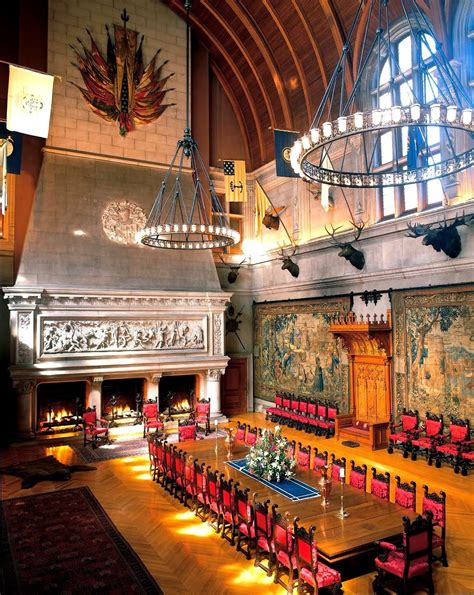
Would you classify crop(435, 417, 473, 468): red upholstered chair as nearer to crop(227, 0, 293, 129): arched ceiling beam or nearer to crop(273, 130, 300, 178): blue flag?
crop(273, 130, 300, 178): blue flag

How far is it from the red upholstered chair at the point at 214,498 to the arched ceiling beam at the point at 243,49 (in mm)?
14902

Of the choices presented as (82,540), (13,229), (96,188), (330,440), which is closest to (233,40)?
(96,188)

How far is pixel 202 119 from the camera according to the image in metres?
19.6

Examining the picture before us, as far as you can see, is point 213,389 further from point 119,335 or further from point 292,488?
point 292,488

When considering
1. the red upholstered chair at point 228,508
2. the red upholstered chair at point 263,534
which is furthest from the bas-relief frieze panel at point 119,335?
the red upholstered chair at point 263,534

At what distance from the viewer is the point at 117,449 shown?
45.8 ft

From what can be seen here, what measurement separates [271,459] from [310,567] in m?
2.89

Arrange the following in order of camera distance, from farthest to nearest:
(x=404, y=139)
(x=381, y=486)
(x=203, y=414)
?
(x=203, y=414) → (x=404, y=139) → (x=381, y=486)

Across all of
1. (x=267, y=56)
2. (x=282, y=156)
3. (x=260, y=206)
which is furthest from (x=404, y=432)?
(x=267, y=56)

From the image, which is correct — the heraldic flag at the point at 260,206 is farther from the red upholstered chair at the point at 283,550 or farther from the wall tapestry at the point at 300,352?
the red upholstered chair at the point at 283,550

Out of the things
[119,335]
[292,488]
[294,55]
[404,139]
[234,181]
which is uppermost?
[294,55]

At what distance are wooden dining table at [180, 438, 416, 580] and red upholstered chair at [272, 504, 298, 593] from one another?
381 millimetres

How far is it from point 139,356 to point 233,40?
12695 mm

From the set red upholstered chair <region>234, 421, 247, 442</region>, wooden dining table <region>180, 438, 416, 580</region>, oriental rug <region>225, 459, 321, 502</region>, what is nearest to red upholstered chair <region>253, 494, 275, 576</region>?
wooden dining table <region>180, 438, 416, 580</region>
